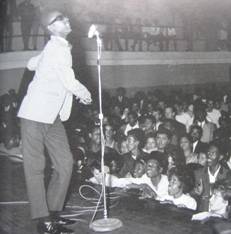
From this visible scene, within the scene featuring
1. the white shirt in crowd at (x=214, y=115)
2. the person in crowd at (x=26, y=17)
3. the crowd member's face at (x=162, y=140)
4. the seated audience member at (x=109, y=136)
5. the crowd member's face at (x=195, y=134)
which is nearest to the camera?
the crowd member's face at (x=162, y=140)

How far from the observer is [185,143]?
479cm

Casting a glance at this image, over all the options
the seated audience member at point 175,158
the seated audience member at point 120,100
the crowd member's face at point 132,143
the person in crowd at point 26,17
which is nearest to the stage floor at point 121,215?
the seated audience member at point 175,158

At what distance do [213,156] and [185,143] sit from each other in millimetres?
599

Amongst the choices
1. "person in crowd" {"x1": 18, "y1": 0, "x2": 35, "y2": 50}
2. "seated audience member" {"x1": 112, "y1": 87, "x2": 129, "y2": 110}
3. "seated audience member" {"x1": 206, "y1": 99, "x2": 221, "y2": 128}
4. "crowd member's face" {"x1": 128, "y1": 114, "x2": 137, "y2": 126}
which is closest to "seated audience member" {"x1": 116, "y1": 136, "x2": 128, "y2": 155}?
"crowd member's face" {"x1": 128, "y1": 114, "x2": 137, "y2": 126}

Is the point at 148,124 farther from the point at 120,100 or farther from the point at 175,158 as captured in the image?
the point at 120,100

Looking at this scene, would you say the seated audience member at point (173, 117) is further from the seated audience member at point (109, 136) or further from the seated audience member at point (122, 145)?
the seated audience member at point (109, 136)

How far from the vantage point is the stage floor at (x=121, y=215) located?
9.76 feet

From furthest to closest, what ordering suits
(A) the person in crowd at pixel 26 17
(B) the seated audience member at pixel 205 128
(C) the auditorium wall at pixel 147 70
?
(A) the person in crowd at pixel 26 17, (C) the auditorium wall at pixel 147 70, (B) the seated audience member at pixel 205 128

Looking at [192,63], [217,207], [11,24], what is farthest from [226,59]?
[217,207]

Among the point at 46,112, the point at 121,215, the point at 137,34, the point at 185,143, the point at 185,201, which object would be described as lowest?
the point at 185,201

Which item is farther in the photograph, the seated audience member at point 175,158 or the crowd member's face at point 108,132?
the crowd member's face at point 108,132

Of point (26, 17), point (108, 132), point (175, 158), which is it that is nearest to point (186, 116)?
point (108, 132)

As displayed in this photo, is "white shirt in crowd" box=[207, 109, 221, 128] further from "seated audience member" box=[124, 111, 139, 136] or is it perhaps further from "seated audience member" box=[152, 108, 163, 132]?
"seated audience member" box=[124, 111, 139, 136]

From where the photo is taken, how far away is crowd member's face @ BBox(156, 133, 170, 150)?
4.80 metres
